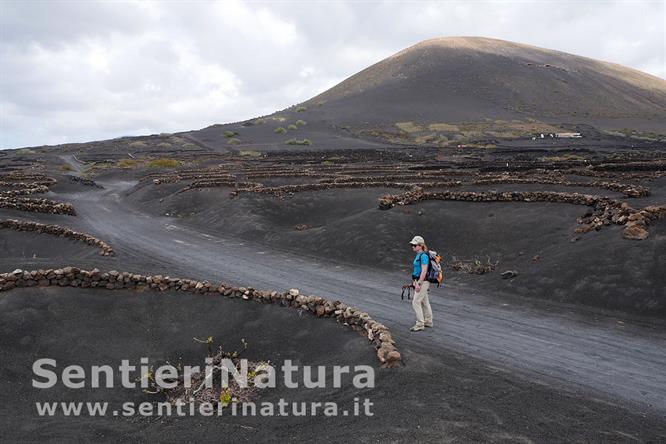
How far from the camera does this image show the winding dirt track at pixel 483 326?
10438 mm

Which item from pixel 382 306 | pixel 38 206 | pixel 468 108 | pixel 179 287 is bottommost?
pixel 382 306

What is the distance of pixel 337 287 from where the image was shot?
60.3 feet

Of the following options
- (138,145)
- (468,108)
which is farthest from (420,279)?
(468,108)

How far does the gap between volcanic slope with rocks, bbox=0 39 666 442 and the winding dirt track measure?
76 millimetres

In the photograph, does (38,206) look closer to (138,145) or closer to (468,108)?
(138,145)

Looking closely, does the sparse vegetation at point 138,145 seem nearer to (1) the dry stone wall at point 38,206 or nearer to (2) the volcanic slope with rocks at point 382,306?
(1) the dry stone wall at point 38,206

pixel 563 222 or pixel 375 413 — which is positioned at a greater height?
pixel 563 222

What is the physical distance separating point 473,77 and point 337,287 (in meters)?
172

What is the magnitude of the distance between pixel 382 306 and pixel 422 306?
7.90ft

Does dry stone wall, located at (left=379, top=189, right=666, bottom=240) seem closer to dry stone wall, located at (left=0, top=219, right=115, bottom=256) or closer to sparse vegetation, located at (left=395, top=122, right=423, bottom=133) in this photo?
dry stone wall, located at (left=0, top=219, right=115, bottom=256)

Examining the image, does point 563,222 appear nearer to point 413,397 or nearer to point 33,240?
point 413,397

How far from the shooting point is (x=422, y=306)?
534 inches

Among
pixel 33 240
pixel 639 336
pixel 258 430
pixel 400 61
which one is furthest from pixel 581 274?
pixel 400 61

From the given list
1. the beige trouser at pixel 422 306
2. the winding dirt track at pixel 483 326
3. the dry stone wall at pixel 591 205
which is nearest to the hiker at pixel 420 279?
the beige trouser at pixel 422 306
